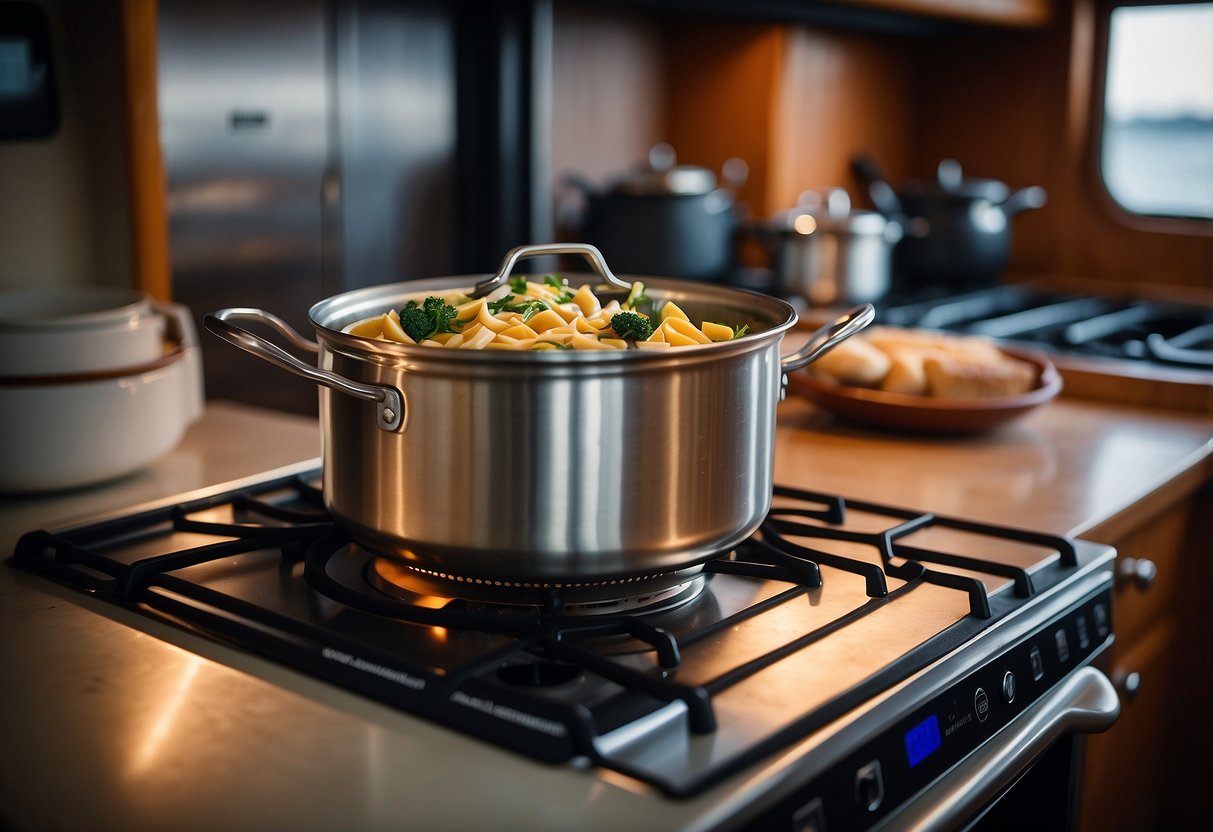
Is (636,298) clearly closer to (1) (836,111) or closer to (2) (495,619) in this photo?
(2) (495,619)

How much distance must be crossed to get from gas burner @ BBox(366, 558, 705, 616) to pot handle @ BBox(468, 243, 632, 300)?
23cm

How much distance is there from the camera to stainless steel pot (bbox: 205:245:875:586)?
75 centimetres

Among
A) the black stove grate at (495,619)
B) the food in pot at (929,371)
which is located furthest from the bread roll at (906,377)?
the black stove grate at (495,619)

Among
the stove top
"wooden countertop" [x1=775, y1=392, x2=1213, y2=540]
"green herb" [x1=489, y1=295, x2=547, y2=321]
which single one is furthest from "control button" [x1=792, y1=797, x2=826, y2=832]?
the stove top

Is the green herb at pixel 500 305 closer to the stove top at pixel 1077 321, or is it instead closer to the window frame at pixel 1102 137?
the stove top at pixel 1077 321

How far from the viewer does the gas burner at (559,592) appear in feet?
2.78

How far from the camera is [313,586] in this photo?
2.90 ft

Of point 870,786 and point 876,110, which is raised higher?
point 876,110

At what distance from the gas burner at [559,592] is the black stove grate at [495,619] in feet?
0.03

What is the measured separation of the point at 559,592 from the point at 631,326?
19cm

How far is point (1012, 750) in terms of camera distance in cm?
86

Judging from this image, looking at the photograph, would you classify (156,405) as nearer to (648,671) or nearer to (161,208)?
(161,208)

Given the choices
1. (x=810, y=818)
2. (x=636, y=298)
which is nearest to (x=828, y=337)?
(x=636, y=298)

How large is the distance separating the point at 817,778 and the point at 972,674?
21cm
